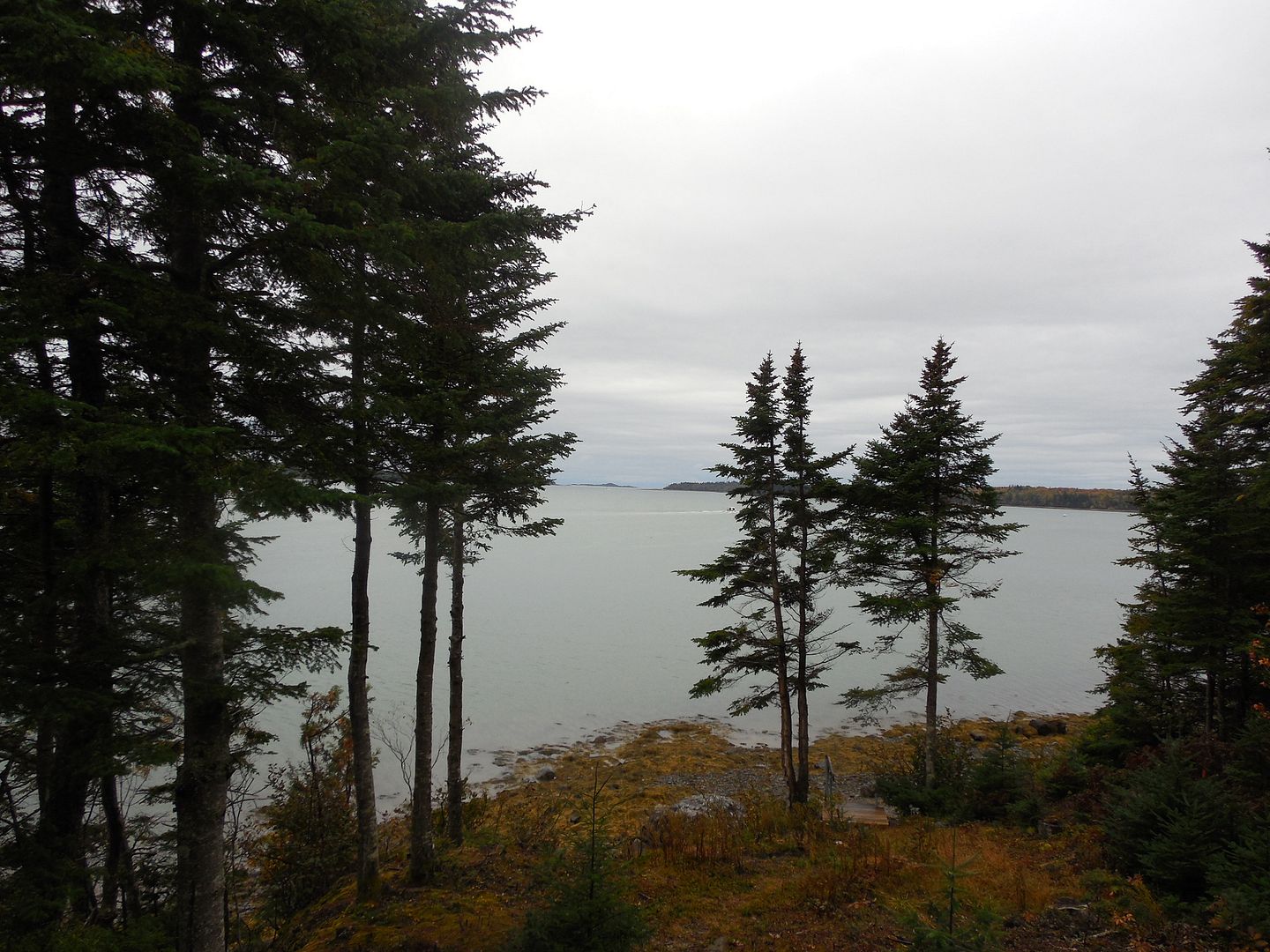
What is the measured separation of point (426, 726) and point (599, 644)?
29711mm

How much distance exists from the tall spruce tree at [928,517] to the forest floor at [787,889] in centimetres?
439

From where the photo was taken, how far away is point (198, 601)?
5.66 m

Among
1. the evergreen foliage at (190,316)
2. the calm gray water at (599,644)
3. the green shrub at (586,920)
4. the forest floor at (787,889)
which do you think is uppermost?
the evergreen foliage at (190,316)

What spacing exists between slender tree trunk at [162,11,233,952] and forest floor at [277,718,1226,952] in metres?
3.41

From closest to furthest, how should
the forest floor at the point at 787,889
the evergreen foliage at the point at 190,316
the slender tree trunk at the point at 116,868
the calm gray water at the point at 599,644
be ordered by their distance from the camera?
the evergreen foliage at the point at 190,316 → the forest floor at the point at 787,889 → the slender tree trunk at the point at 116,868 → the calm gray water at the point at 599,644

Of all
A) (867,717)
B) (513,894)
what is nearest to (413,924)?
(513,894)

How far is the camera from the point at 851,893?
8.95 metres

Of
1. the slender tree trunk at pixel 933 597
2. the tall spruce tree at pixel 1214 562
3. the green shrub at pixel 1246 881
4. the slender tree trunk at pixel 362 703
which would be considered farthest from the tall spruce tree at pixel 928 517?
the slender tree trunk at pixel 362 703

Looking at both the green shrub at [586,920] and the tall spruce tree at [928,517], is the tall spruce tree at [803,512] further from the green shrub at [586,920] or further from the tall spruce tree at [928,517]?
the green shrub at [586,920]

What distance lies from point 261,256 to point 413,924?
9973 millimetres

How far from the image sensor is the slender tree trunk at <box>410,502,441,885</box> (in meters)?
10.3

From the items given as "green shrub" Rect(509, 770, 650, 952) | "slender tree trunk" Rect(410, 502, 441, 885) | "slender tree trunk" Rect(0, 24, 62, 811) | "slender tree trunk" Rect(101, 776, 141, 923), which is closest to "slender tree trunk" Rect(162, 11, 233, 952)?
"slender tree trunk" Rect(0, 24, 62, 811)

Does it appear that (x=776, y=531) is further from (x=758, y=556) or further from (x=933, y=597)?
(x=933, y=597)

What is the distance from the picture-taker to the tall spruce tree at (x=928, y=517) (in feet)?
47.6
